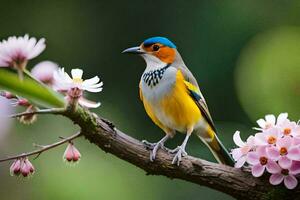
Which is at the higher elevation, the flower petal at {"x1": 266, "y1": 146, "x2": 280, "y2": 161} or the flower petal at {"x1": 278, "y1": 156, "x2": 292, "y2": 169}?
the flower petal at {"x1": 266, "y1": 146, "x2": 280, "y2": 161}

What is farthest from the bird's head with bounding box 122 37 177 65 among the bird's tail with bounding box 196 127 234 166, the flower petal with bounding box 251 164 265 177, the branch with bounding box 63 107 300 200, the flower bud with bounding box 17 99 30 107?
the flower bud with bounding box 17 99 30 107

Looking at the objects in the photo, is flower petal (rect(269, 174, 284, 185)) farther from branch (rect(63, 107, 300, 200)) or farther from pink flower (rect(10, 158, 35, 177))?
pink flower (rect(10, 158, 35, 177))

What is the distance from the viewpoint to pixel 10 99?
189 centimetres

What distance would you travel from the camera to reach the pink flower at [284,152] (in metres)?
2.15

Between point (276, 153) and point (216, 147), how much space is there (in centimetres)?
81

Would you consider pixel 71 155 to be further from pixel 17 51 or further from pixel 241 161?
pixel 241 161

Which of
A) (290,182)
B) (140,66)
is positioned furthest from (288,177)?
(140,66)

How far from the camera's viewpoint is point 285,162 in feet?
7.09

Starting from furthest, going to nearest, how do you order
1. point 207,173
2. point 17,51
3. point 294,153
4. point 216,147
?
point 216,147 → point 207,173 → point 294,153 → point 17,51

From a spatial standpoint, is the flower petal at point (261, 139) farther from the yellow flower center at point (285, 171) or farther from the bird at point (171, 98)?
the bird at point (171, 98)

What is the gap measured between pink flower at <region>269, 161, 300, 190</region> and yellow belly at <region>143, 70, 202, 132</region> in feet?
2.20

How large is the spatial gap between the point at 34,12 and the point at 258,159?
7.06m

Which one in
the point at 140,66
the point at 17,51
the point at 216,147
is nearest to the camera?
the point at 17,51

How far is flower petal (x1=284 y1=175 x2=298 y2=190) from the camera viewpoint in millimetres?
2191
